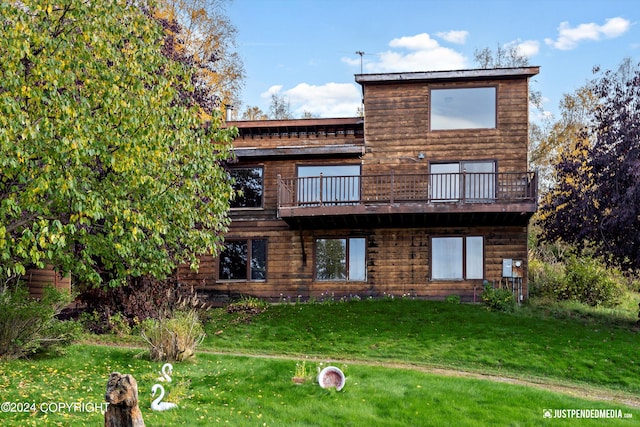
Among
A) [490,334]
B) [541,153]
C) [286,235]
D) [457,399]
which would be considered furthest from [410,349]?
[541,153]

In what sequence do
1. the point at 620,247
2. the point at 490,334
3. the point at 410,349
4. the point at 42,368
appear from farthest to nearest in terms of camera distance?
the point at 620,247
the point at 490,334
the point at 410,349
the point at 42,368

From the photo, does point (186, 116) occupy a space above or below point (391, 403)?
above

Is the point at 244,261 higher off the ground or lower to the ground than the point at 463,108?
lower

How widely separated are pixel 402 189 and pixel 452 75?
15.7ft

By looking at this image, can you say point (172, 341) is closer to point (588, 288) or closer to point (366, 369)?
point (366, 369)

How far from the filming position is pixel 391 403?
483 inches

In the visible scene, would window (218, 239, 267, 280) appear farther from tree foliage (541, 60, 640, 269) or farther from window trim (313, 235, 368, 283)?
tree foliage (541, 60, 640, 269)

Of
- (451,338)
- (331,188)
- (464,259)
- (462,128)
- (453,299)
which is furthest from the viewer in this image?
(462,128)

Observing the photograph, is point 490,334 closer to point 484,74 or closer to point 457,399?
point 457,399

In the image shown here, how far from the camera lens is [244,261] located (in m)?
27.2

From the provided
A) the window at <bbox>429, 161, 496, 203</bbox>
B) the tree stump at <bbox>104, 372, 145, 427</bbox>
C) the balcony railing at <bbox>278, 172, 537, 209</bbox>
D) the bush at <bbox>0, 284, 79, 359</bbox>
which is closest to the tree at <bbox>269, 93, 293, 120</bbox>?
the balcony railing at <bbox>278, 172, 537, 209</bbox>

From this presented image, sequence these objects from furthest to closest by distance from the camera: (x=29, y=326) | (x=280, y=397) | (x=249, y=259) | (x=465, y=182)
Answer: (x=249, y=259)
(x=465, y=182)
(x=29, y=326)
(x=280, y=397)

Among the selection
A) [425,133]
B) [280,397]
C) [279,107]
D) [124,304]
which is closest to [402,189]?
[425,133]

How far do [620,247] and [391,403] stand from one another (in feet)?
41.2
